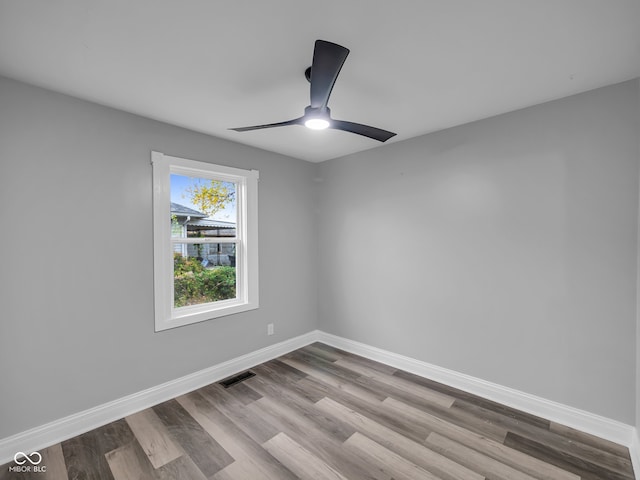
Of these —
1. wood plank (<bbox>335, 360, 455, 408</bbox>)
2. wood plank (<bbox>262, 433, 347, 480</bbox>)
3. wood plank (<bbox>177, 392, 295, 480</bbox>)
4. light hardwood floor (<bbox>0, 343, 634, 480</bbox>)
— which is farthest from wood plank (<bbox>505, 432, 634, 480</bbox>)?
wood plank (<bbox>177, 392, 295, 480</bbox>)

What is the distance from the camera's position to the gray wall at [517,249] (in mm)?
2111

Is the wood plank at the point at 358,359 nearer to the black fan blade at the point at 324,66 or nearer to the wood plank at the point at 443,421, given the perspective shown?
the wood plank at the point at 443,421

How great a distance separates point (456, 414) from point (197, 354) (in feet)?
8.05

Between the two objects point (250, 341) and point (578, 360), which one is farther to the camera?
point (250, 341)

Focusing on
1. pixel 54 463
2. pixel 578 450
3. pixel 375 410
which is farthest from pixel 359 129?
pixel 54 463

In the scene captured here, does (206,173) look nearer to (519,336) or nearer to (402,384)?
(402,384)

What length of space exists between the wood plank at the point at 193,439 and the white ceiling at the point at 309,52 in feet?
8.43

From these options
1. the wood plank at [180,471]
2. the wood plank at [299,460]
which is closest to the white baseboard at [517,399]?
the wood plank at [299,460]

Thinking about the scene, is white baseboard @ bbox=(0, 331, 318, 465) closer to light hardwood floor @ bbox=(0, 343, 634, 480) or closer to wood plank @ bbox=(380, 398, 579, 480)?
light hardwood floor @ bbox=(0, 343, 634, 480)

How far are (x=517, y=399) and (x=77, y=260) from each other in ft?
12.4

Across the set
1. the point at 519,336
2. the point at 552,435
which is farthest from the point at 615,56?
the point at 552,435

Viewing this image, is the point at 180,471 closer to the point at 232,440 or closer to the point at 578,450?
the point at 232,440

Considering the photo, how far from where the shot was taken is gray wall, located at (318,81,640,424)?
2.11 metres

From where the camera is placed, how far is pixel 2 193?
195 cm
